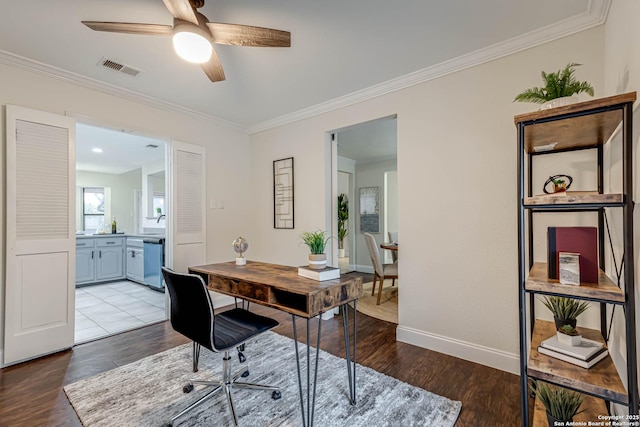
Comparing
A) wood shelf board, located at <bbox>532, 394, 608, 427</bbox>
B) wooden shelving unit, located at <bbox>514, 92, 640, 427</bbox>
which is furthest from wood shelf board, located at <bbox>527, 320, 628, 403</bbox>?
wood shelf board, located at <bbox>532, 394, 608, 427</bbox>

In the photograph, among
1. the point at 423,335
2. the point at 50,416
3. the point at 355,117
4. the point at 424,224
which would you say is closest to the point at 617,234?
the point at 424,224

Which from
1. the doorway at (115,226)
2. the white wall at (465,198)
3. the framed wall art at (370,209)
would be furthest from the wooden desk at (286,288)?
the framed wall art at (370,209)

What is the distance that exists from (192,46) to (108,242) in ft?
17.5

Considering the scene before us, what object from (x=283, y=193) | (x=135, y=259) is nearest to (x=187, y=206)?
(x=283, y=193)

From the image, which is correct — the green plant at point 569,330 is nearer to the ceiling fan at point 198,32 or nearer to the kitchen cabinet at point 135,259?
the ceiling fan at point 198,32

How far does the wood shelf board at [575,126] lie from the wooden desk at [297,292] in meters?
1.22

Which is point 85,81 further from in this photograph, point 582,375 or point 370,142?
point 582,375

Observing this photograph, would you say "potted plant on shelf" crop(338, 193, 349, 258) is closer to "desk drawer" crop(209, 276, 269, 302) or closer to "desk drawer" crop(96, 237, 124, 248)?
"desk drawer" crop(209, 276, 269, 302)

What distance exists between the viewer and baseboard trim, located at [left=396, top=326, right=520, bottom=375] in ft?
7.17

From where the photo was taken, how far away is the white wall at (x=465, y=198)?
2.19m

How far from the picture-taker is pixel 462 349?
7.92 feet

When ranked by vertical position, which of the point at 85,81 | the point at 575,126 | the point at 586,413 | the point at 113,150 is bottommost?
the point at 586,413

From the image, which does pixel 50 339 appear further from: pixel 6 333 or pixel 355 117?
pixel 355 117

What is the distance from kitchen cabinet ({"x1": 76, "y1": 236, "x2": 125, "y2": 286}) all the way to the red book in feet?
21.7
